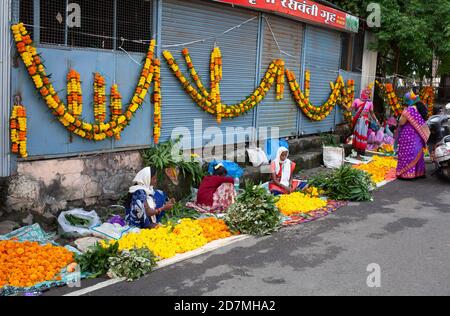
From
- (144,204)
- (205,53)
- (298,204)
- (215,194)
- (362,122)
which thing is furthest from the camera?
(362,122)

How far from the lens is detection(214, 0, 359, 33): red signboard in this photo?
32.8ft

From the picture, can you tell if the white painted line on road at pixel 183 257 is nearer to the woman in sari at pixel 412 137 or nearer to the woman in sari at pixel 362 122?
the woman in sari at pixel 412 137

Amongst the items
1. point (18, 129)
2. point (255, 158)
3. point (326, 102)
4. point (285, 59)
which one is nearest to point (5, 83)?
point (18, 129)

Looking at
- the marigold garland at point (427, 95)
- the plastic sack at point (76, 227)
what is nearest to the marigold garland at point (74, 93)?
the plastic sack at point (76, 227)

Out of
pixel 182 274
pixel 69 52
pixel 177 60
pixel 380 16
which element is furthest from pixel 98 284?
pixel 380 16

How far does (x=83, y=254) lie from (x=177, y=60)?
4.10 metres

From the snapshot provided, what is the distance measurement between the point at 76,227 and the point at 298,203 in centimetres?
371

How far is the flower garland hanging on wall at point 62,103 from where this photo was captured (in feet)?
20.5

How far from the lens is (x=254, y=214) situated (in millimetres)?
7215

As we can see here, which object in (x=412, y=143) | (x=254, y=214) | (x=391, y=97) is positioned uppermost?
(x=391, y=97)

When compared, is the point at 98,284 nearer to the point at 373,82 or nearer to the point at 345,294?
the point at 345,294

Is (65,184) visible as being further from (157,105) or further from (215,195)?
(215,195)

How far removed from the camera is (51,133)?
6.82 m

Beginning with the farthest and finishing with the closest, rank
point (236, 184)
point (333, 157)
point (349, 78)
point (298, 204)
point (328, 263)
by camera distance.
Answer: point (349, 78) → point (333, 157) → point (236, 184) → point (298, 204) → point (328, 263)
